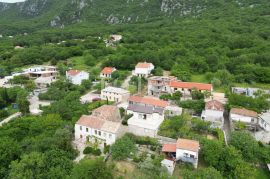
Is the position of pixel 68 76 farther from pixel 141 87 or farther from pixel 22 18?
pixel 22 18

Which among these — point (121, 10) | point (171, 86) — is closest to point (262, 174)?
point (171, 86)

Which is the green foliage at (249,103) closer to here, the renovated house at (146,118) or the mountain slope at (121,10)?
the renovated house at (146,118)

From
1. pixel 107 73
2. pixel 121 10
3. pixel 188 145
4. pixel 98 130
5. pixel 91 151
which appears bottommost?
pixel 91 151

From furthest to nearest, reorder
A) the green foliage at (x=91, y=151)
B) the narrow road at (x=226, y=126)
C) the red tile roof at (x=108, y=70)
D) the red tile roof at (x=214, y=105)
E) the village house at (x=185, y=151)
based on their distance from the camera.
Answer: the red tile roof at (x=108, y=70), the red tile roof at (x=214, y=105), the narrow road at (x=226, y=126), the green foliage at (x=91, y=151), the village house at (x=185, y=151)

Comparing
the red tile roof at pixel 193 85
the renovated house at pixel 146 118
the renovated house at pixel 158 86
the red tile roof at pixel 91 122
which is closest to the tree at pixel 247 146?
the renovated house at pixel 146 118

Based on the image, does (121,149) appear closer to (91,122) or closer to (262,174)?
(91,122)

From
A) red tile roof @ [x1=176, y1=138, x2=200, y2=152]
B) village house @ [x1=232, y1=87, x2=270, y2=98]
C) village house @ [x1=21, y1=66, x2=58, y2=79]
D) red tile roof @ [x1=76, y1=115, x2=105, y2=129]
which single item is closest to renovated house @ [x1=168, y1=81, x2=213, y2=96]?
village house @ [x1=232, y1=87, x2=270, y2=98]
